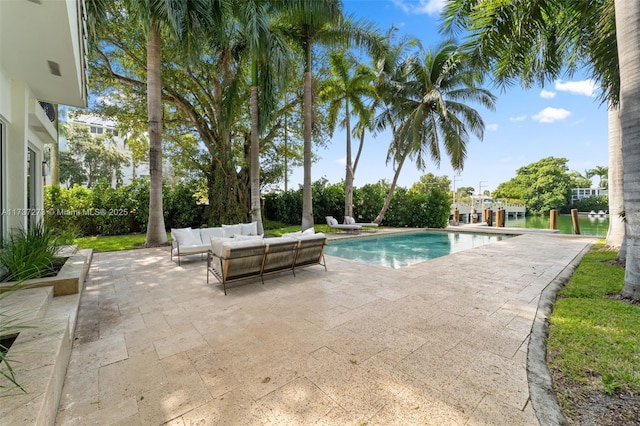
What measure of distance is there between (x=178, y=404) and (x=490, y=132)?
61.2 feet

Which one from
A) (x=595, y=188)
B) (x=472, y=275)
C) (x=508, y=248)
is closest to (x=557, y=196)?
(x=595, y=188)

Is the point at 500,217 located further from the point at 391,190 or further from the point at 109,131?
the point at 109,131

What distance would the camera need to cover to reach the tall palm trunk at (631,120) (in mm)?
4188

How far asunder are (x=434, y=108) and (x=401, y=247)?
30.7 ft

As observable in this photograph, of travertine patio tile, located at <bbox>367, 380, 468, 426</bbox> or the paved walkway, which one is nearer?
travertine patio tile, located at <bbox>367, 380, 468, 426</bbox>

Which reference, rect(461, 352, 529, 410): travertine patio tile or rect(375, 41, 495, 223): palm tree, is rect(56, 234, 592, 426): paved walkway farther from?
rect(375, 41, 495, 223): palm tree

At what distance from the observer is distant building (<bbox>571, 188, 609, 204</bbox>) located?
46969 mm

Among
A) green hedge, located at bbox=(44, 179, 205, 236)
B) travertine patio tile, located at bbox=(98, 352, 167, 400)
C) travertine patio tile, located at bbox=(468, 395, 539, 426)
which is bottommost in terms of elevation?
travertine patio tile, located at bbox=(468, 395, 539, 426)

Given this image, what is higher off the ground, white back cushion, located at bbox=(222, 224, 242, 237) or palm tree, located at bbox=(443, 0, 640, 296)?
palm tree, located at bbox=(443, 0, 640, 296)

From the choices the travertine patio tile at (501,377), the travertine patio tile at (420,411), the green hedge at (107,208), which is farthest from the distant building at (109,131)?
the travertine patio tile at (501,377)

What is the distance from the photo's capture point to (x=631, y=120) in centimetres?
424

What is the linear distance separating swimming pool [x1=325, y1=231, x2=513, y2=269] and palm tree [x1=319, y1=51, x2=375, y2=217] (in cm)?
521

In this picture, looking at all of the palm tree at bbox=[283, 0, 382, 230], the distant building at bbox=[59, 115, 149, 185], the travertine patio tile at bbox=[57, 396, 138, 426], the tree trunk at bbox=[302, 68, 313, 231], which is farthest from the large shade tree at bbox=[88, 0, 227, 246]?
the travertine patio tile at bbox=[57, 396, 138, 426]

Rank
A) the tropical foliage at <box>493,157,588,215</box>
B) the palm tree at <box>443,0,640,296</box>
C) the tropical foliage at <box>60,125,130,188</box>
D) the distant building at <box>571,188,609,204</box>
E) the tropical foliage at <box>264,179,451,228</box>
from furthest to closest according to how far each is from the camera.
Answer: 1. the distant building at <box>571,188,609,204</box>
2. the tropical foliage at <box>493,157,588,215</box>
3. the tropical foliage at <box>60,125,130,188</box>
4. the tropical foliage at <box>264,179,451,228</box>
5. the palm tree at <box>443,0,640,296</box>
